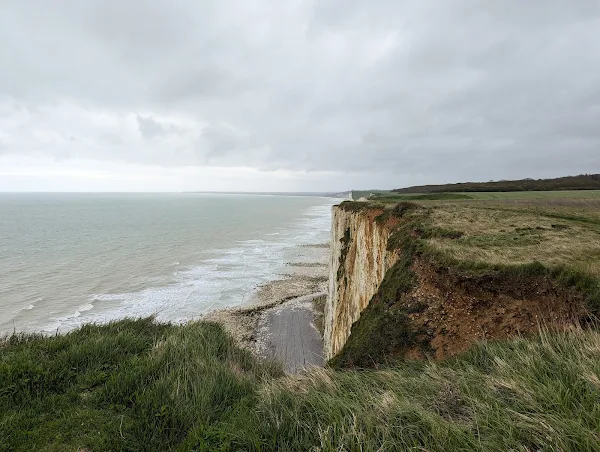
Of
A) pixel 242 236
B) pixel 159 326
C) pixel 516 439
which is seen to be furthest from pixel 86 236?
pixel 516 439

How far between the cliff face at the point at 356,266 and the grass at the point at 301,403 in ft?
21.4

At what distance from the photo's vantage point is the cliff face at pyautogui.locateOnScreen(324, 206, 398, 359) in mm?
12602

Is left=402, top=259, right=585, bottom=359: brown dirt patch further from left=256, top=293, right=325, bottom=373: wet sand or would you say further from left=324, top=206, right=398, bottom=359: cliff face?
left=256, top=293, right=325, bottom=373: wet sand

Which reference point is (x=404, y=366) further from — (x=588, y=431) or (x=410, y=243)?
(x=410, y=243)

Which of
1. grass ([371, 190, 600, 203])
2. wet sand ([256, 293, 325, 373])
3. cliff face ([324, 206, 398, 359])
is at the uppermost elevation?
grass ([371, 190, 600, 203])

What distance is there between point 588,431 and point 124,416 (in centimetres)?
502

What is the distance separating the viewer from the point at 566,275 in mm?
6543

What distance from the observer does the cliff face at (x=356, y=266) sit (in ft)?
41.3

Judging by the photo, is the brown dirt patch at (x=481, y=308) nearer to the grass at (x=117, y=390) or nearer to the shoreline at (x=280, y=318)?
the grass at (x=117, y=390)

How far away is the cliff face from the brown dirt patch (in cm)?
283

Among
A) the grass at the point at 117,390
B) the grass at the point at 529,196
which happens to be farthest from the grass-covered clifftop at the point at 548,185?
the grass at the point at 117,390

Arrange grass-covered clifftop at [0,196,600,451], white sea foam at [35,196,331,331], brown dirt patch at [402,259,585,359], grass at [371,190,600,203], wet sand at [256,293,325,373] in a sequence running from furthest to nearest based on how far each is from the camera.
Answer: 1. grass at [371,190,600,203]
2. white sea foam at [35,196,331,331]
3. wet sand at [256,293,325,373]
4. brown dirt patch at [402,259,585,359]
5. grass-covered clifftop at [0,196,600,451]

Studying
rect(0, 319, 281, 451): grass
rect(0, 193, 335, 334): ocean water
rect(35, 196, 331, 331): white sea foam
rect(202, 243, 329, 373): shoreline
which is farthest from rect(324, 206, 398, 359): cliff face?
rect(35, 196, 331, 331): white sea foam

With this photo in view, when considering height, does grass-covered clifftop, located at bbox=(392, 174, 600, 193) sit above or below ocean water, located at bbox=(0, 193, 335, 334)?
above
